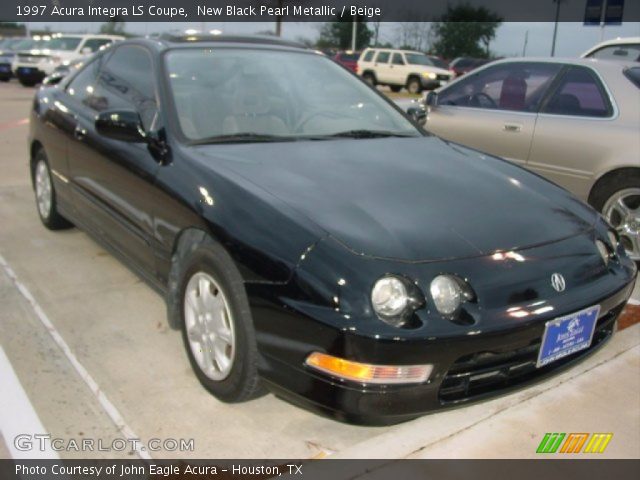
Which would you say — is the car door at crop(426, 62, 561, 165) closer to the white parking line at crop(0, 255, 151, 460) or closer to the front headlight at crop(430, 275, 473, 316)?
the front headlight at crop(430, 275, 473, 316)

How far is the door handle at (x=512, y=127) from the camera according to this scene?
4922mm

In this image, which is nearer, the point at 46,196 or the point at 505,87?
the point at 46,196

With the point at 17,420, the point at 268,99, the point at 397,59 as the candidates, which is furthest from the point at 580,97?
the point at 397,59

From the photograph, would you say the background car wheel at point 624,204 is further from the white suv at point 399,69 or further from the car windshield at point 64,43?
the white suv at point 399,69

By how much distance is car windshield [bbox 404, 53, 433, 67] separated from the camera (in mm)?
23516

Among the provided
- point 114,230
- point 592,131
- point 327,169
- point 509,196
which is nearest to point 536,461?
point 509,196

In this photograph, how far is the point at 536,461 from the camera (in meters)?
2.32

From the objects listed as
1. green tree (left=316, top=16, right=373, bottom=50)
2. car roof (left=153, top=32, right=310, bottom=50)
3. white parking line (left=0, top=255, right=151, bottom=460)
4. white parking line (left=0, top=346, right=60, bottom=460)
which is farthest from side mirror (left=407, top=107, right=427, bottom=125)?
green tree (left=316, top=16, right=373, bottom=50)

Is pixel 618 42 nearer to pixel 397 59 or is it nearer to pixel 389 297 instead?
pixel 389 297

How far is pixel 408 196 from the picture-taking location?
2584 millimetres

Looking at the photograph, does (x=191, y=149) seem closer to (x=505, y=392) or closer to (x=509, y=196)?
(x=509, y=196)

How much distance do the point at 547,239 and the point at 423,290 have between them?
2.28ft

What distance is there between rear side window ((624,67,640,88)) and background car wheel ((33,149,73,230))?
163 inches

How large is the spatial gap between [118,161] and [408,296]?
1882mm
